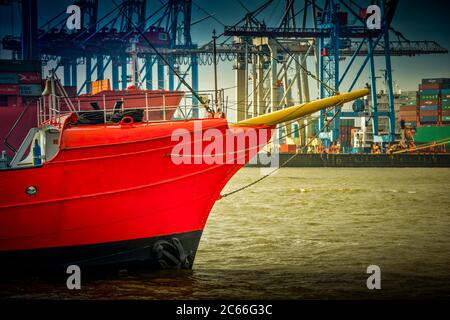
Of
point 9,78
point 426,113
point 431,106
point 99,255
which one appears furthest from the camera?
point 431,106

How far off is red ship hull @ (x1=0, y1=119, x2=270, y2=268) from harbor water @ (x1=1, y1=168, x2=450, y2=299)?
555 millimetres

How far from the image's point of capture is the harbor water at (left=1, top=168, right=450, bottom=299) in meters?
12.5

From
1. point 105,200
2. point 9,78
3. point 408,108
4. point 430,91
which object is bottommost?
point 105,200

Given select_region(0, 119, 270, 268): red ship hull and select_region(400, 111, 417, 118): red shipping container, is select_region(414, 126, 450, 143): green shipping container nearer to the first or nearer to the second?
select_region(400, 111, 417, 118): red shipping container

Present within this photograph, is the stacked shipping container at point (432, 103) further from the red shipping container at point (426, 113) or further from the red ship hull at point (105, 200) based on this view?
the red ship hull at point (105, 200)

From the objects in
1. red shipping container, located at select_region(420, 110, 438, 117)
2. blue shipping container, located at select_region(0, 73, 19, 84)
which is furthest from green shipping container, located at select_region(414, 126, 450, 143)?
blue shipping container, located at select_region(0, 73, 19, 84)

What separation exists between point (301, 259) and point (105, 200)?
17.1ft

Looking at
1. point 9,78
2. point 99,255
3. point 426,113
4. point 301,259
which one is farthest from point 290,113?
point 426,113

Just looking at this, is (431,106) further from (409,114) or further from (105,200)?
(105,200)

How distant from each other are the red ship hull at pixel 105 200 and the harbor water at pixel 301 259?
0.56 metres

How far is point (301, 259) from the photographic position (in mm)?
16156
